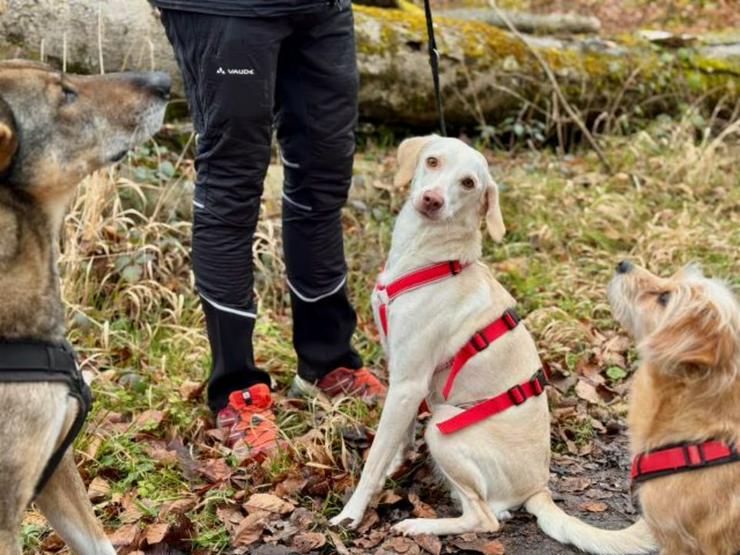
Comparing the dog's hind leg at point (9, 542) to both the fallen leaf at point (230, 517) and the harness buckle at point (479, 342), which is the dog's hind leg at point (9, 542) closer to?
the fallen leaf at point (230, 517)

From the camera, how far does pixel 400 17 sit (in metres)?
7.46

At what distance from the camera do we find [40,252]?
2.86m

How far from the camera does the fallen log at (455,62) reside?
19.7ft

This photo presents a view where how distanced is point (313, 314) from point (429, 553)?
1437mm

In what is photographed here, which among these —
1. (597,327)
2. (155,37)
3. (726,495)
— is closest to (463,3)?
(155,37)

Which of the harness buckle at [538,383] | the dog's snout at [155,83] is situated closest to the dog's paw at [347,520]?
the harness buckle at [538,383]

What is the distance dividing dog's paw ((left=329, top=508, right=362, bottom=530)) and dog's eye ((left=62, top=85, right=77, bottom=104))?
6.30ft

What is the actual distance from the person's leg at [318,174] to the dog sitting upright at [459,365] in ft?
1.57

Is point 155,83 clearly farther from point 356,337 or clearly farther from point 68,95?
point 356,337

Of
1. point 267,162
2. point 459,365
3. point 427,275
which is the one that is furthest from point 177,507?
point 267,162

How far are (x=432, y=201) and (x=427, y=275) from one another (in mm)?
319

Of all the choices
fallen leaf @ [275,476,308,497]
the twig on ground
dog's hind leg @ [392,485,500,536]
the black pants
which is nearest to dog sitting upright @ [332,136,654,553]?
dog's hind leg @ [392,485,500,536]

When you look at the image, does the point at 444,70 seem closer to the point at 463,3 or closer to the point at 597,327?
the point at 597,327

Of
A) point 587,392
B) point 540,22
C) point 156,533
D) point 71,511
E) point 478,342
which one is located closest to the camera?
point 71,511
